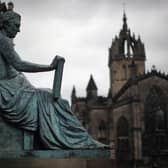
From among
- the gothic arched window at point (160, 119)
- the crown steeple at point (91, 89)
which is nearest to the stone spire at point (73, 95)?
the crown steeple at point (91, 89)

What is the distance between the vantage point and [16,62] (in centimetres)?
526

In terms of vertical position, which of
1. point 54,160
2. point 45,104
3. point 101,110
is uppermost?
point 101,110

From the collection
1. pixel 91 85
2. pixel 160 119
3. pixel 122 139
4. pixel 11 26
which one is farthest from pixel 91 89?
pixel 11 26

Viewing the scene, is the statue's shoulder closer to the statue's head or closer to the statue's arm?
the statue's arm

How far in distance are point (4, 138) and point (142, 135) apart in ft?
139

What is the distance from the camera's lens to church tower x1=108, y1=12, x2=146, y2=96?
65.2 meters

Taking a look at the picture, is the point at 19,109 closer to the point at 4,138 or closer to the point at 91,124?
the point at 4,138

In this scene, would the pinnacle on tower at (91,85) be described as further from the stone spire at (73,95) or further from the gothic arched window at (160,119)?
the gothic arched window at (160,119)

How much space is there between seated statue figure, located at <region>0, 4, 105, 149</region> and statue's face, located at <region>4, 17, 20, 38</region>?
0.04 feet

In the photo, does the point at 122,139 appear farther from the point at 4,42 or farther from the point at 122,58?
the point at 4,42

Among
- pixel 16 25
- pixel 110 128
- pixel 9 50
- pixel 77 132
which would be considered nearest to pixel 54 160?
pixel 77 132

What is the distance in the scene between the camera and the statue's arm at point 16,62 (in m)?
5.23

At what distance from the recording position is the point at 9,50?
17.1ft

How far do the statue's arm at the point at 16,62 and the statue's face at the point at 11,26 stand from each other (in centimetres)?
23
